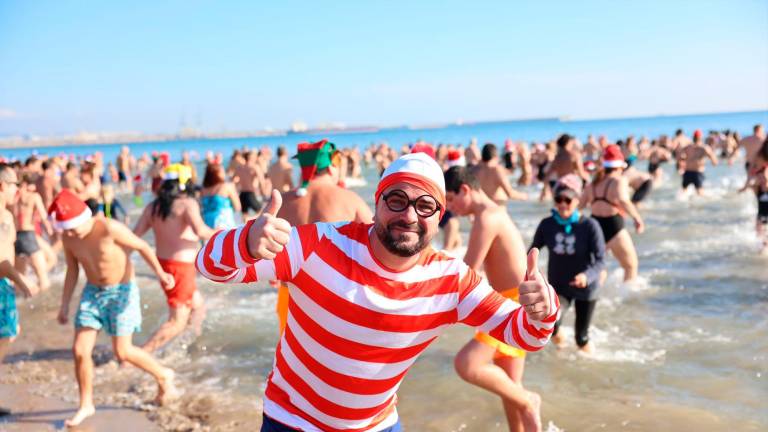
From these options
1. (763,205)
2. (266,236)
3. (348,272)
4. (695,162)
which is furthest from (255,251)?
(695,162)

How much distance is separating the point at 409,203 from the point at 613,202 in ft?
18.4

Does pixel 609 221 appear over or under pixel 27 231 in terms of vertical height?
over

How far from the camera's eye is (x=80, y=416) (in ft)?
15.1

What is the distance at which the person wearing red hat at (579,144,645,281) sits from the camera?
702 centimetres

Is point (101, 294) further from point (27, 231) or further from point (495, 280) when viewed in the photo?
point (27, 231)

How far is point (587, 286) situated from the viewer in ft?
16.8

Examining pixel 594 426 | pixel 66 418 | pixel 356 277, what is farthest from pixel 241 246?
pixel 66 418

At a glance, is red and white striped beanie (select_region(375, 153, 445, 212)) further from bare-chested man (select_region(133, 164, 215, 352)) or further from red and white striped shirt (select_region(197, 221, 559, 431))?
bare-chested man (select_region(133, 164, 215, 352))

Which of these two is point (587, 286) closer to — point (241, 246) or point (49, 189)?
point (241, 246)

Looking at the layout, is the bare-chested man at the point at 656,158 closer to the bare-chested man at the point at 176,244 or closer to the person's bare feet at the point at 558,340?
the person's bare feet at the point at 558,340

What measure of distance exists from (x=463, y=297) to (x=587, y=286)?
3.21m

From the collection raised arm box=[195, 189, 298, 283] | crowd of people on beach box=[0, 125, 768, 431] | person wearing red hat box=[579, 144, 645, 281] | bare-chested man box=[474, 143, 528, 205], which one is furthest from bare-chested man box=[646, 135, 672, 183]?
raised arm box=[195, 189, 298, 283]

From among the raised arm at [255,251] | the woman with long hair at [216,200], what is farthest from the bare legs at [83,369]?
the woman with long hair at [216,200]

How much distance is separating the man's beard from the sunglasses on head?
0.06 m
